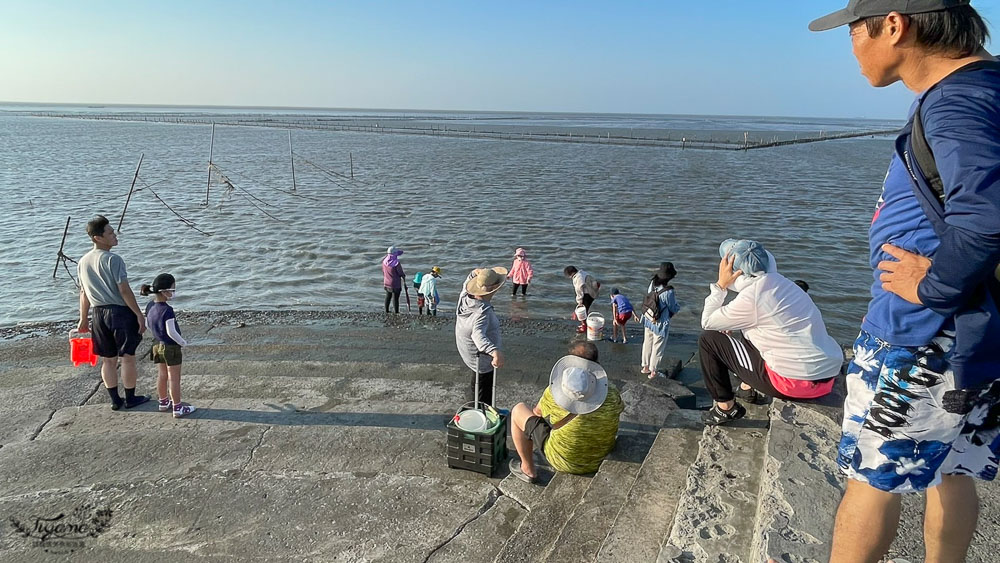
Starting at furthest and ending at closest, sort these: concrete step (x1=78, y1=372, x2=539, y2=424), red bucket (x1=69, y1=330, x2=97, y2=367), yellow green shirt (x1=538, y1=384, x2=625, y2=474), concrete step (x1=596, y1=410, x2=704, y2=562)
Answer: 1. concrete step (x1=78, y1=372, x2=539, y2=424)
2. red bucket (x1=69, y1=330, x2=97, y2=367)
3. yellow green shirt (x1=538, y1=384, x2=625, y2=474)
4. concrete step (x1=596, y1=410, x2=704, y2=562)

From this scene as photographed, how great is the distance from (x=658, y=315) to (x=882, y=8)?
226 inches

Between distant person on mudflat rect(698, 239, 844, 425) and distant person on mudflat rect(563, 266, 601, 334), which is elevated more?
distant person on mudflat rect(698, 239, 844, 425)

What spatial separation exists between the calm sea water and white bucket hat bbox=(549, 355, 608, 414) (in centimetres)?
673

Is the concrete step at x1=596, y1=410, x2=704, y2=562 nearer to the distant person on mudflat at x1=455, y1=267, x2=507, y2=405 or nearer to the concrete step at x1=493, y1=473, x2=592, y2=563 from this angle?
the concrete step at x1=493, y1=473, x2=592, y2=563

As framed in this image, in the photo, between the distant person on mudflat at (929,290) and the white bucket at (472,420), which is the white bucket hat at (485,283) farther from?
the distant person on mudflat at (929,290)

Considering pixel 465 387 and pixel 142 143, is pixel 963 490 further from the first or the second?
pixel 142 143

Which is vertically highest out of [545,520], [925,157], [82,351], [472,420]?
[925,157]

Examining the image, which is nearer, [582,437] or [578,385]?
[578,385]

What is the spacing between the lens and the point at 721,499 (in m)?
3.22

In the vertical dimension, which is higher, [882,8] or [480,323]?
[882,8]

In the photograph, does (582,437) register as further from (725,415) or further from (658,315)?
(658,315)

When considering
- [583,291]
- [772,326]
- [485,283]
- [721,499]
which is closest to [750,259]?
[772,326]

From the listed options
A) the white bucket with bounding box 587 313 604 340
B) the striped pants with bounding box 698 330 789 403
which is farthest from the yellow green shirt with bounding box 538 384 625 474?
the white bucket with bounding box 587 313 604 340

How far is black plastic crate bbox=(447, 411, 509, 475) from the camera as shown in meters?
4.51
